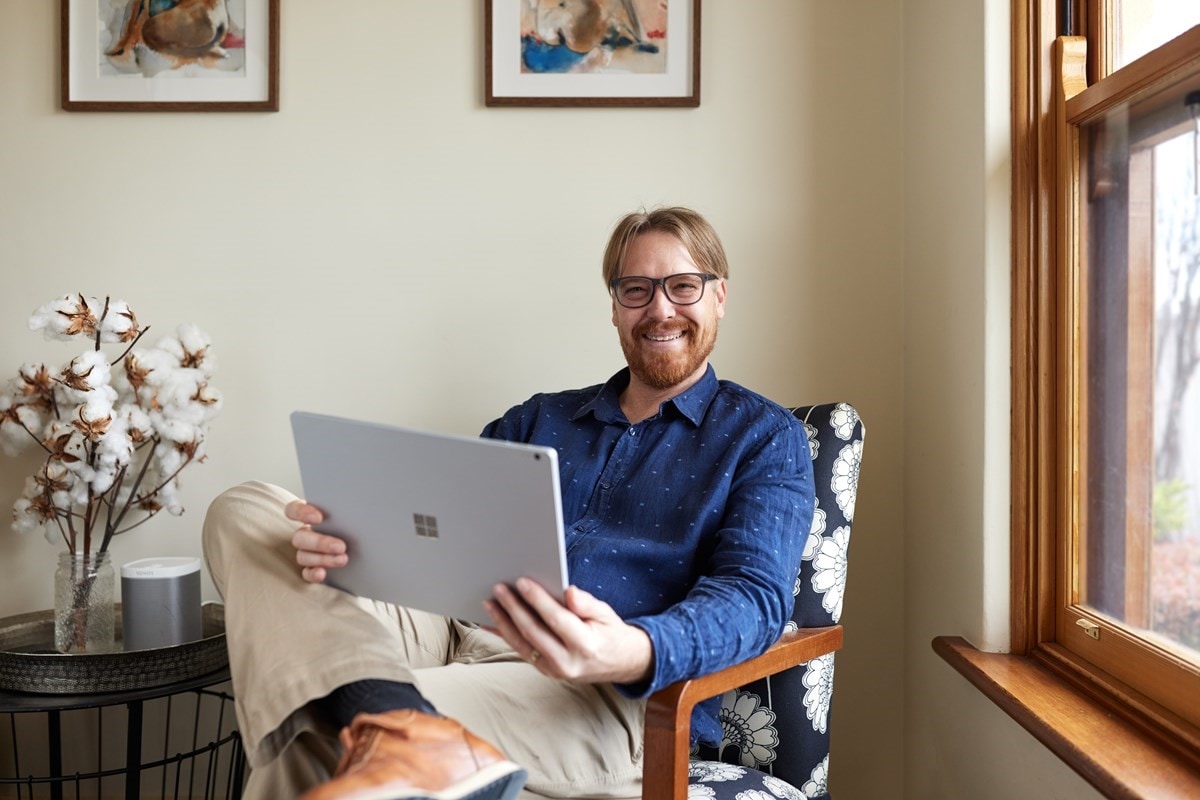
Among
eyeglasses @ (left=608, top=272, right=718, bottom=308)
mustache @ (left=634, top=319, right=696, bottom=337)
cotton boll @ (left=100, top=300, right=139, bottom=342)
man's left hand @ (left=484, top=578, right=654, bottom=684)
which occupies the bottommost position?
man's left hand @ (left=484, top=578, right=654, bottom=684)

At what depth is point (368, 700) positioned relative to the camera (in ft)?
3.77

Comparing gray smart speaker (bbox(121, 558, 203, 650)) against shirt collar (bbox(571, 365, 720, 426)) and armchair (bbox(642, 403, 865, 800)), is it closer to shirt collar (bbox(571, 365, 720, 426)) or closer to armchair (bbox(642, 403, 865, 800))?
shirt collar (bbox(571, 365, 720, 426))

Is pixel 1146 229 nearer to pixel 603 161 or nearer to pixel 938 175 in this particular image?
pixel 938 175

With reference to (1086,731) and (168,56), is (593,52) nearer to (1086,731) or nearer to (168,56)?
(168,56)

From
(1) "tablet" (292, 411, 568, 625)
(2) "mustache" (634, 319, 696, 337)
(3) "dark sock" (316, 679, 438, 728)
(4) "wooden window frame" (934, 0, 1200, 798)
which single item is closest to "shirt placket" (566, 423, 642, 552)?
(2) "mustache" (634, 319, 696, 337)

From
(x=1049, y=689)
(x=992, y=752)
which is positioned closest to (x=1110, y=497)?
(x=1049, y=689)

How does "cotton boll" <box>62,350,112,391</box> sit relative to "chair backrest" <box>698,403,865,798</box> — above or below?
above

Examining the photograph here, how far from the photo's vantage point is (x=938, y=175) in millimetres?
1927

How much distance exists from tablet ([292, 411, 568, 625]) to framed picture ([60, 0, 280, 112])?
4.13 feet

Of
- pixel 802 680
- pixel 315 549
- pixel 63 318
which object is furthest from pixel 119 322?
pixel 802 680

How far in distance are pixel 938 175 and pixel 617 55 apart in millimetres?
719

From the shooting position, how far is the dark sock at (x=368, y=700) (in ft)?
3.75

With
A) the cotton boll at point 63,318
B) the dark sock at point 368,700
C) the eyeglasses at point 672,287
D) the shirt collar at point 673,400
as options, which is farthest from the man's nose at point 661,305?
the cotton boll at point 63,318

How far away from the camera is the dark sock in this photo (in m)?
Result: 1.14
